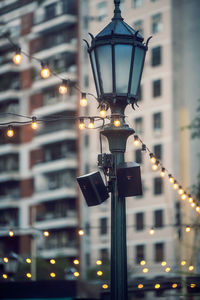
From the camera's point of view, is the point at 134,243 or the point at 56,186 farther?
the point at 56,186

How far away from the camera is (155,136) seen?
71438 millimetres

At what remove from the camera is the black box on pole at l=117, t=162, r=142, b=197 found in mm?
10156

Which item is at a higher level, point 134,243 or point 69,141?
point 69,141

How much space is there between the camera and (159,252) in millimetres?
70938

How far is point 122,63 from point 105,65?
0.19m

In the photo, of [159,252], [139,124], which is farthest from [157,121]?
[159,252]

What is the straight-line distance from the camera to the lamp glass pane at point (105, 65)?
1037cm

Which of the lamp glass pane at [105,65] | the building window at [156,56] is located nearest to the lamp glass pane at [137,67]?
the lamp glass pane at [105,65]

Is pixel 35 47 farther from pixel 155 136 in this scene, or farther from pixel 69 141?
pixel 155 136

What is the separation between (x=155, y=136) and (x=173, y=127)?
1.82m

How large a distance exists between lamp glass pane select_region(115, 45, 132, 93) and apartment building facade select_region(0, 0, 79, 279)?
6433 cm

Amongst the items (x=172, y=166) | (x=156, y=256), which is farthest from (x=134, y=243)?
(x=172, y=166)

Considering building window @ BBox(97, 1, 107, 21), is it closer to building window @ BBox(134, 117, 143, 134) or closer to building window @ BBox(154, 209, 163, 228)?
building window @ BBox(134, 117, 143, 134)

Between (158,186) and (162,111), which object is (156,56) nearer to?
(162,111)
